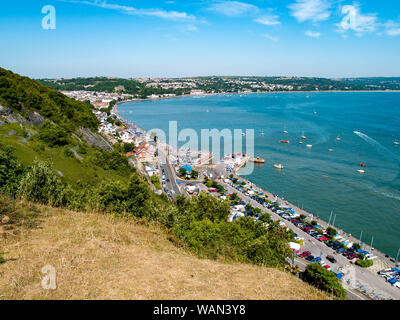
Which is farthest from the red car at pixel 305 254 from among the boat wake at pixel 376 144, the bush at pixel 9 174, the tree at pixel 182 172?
the boat wake at pixel 376 144

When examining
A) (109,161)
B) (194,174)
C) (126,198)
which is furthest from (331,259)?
(194,174)

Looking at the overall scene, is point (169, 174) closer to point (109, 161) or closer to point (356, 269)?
point (109, 161)

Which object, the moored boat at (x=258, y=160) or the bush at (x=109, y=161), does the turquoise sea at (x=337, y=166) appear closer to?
the moored boat at (x=258, y=160)

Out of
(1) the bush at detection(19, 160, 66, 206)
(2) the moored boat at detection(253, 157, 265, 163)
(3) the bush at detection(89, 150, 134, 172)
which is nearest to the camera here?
(1) the bush at detection(19, 160, 66, 206)

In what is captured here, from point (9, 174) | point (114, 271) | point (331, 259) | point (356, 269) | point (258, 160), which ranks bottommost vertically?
point (356, 269)

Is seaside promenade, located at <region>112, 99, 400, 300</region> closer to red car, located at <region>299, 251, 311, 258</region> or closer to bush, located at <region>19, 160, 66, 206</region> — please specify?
red car, located at <region>299, 251, 311, 258</region>

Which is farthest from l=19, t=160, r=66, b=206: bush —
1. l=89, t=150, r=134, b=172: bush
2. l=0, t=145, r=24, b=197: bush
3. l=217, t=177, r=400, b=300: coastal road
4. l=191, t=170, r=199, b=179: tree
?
l=191, t=170, r=199, b=179: tree
